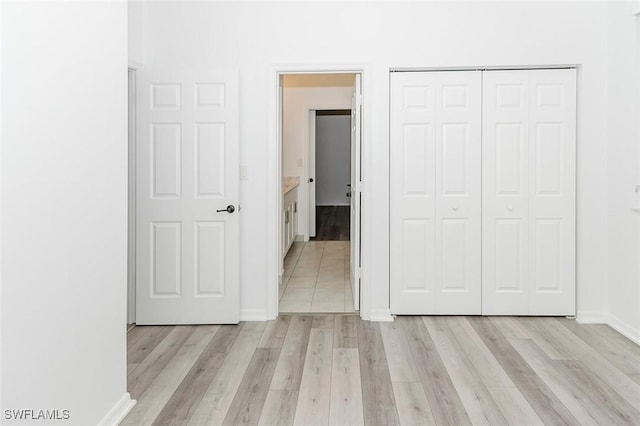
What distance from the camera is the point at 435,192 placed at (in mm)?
4266

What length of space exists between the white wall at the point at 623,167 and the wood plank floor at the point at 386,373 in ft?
0.98

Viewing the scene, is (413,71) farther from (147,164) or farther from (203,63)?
(147,164)

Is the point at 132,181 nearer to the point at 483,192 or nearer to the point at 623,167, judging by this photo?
the point at 483,192

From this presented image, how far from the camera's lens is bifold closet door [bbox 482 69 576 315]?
4184mm

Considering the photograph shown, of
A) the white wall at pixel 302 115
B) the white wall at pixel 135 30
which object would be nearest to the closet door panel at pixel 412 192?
the white wall at pixel 135 30

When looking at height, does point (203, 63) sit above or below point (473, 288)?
above

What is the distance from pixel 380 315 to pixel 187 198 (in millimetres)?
1756

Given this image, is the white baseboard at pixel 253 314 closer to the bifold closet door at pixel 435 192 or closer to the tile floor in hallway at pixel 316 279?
the tile floor in hallway at pixel 316 279

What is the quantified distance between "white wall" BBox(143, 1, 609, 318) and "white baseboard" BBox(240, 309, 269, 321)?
54cm

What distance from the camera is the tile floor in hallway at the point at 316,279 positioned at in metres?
4.73

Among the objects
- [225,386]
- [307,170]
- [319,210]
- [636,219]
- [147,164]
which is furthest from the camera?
[319,210]

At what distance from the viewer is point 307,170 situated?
8.41 metres

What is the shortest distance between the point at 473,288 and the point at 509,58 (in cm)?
180

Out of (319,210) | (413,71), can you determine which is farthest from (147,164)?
(319,210)
